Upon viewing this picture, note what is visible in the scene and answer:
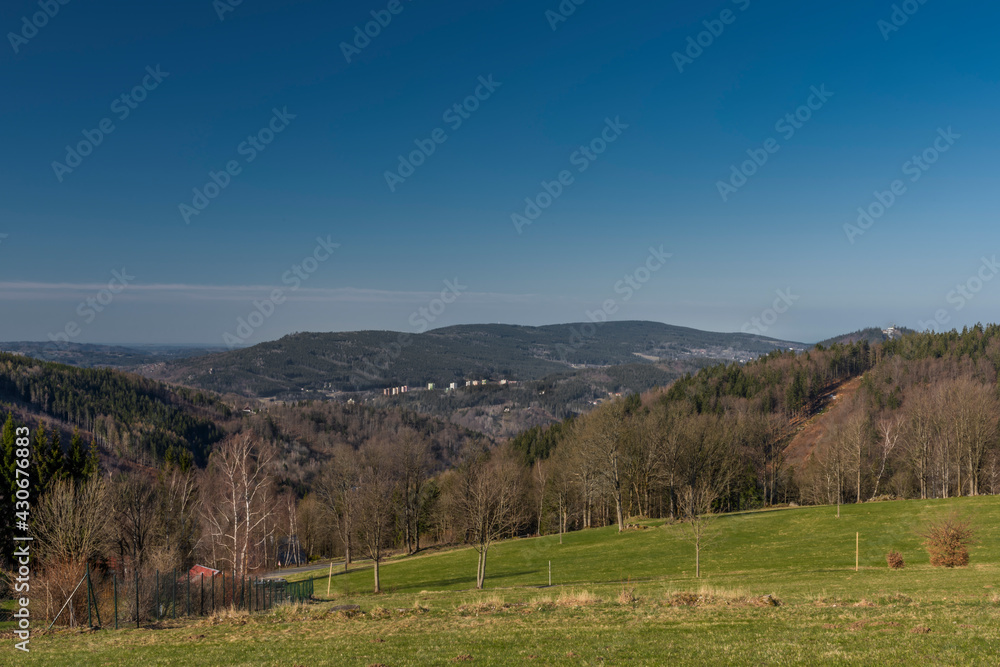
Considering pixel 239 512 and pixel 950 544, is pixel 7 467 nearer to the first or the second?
pixel 239 512

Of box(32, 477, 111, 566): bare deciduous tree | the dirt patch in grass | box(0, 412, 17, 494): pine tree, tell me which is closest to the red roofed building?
box(32, 477, 111, 566): bare deciduous tree

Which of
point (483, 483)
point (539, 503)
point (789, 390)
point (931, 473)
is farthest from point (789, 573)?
point (789, 390)

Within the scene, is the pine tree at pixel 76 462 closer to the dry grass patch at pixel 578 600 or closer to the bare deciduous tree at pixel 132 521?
the bare deciduous tree at pixel 132 521

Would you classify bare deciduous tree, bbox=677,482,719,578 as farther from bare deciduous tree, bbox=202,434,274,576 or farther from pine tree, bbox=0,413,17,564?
pine tree, bbox=0,413,17,564

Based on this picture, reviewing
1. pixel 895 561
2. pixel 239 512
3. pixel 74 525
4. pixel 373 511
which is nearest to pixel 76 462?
pixel 239 512

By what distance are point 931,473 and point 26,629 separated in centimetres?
8665

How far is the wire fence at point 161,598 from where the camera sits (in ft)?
77.2

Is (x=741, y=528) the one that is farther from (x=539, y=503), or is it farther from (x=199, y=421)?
(x=199, y=421)

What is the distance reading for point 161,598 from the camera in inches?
1014

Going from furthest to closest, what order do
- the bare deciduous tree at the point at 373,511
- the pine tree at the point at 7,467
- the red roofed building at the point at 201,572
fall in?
the pine tree at the point at 7,467 → the bare deciduous tree at the point at 373,511 → the red roofed building at the point at 201,572

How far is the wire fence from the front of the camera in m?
23.5

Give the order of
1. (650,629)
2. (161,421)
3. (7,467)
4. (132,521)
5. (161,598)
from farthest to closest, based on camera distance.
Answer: (161,421)
(7,467)
(132,521)
(161,598)
(650,629)

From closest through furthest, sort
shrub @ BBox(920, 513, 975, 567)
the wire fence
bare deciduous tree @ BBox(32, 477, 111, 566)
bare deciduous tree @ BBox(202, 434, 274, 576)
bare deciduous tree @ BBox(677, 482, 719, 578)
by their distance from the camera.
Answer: the wire fence, shrub @ BBox(920, 513, 975, 567), bare deciduous tree @ BBox(32, 477, 111, 566), bare deciduous tree @ BBox(677, 482, 719, 578), bare deciduous tree @ BBox(202, 434, 274, 576)

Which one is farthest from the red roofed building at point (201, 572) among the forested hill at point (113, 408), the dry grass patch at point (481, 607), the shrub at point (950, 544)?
the forested hill at point (113, 408)
